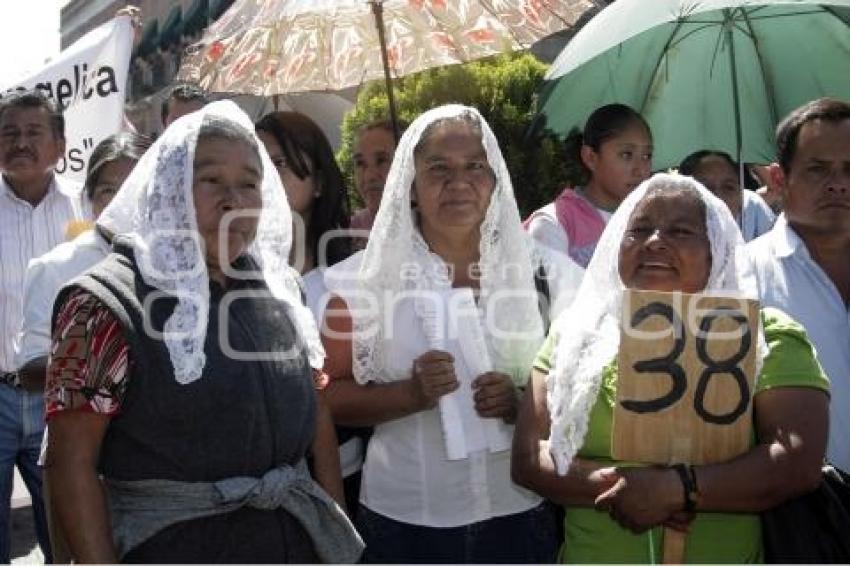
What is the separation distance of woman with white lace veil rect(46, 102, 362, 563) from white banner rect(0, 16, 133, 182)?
138 inches

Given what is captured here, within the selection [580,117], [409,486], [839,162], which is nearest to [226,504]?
[409,486]

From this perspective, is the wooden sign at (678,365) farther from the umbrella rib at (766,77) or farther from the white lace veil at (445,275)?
the umbrella rib at (766,77)

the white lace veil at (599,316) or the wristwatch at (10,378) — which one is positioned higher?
the white lace veil at (599,316)

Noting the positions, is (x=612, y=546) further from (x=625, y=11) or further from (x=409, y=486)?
(x=625, y=11)

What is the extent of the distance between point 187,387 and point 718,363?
1.10 metres

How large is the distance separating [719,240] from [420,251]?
894 millimetres

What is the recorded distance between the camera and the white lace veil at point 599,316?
251 cm

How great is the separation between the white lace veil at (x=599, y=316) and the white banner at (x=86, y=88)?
12.6 ft

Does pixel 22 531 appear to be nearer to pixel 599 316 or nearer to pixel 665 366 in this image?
pixel 599 316

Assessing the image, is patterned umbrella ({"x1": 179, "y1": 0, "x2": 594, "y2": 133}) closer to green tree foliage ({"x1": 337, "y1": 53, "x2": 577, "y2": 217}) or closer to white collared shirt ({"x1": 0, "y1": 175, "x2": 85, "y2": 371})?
white collared shirt ({"x1": 0, "y1": 175, "x2": 85, "y2": 371})

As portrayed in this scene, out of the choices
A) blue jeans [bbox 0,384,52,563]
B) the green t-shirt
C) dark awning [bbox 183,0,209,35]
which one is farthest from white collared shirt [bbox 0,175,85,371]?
dark awning [bbox 183,0,209,35]

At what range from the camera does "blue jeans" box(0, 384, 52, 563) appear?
423 cm

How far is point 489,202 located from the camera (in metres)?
Answer: 3.11

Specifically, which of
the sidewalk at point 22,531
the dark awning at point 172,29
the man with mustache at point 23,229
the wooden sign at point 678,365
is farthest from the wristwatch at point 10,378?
Answer: the dark awning at point 172,29
